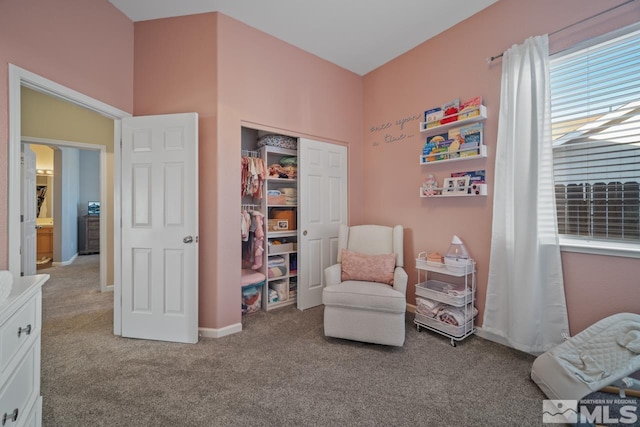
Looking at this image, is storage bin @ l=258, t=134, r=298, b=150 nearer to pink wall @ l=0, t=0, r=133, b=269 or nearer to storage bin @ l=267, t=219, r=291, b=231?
storage bin @ l=267, t=219, r=291, b=231

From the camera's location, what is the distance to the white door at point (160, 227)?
7.82 feet

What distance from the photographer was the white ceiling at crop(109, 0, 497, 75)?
2375 millimetres

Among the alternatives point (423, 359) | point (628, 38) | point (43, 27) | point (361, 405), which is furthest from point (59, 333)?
point (628, 38)

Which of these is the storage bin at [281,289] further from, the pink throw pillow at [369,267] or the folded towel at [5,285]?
the folded towel at [5,285]

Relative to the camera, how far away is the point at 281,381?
184 centimetres

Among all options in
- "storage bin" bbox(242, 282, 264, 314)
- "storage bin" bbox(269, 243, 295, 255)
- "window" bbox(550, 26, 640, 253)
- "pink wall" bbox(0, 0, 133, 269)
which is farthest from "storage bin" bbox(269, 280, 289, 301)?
"window" bbox(550, 26, 640, 253)

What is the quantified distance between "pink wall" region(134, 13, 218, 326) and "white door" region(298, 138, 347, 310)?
992 millimetres

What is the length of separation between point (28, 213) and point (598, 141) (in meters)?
6.85

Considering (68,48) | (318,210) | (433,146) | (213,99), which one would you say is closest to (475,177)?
(433,146)

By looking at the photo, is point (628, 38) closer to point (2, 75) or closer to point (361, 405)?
point (361, 405)

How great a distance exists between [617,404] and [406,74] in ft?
10.3

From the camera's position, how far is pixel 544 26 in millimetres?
2078

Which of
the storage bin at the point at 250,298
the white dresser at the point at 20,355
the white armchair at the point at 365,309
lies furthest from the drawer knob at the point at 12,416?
the storage bin at the point at 250,298

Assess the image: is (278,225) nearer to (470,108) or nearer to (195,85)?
(195,85)
